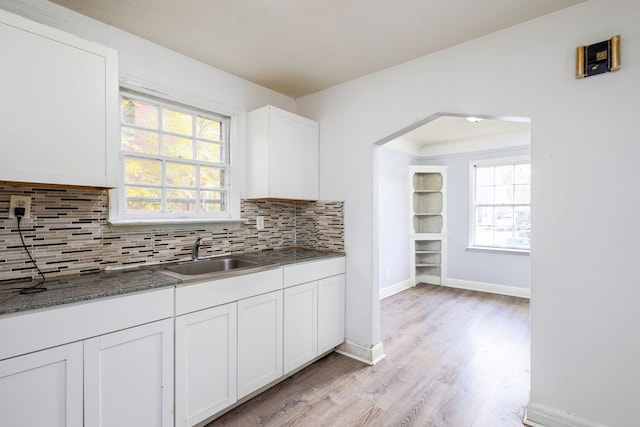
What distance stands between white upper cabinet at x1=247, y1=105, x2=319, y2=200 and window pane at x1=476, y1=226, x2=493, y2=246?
3508 mm

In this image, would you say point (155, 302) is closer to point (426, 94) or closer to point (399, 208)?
point (426, 94)

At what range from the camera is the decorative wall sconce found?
5.52 ft

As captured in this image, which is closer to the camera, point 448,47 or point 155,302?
point 155,302

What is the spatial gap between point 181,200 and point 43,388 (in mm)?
1443

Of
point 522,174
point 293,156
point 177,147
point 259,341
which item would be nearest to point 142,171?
point 177,147

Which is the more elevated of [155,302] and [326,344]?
[155,302]

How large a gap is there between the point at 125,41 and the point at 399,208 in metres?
4.15

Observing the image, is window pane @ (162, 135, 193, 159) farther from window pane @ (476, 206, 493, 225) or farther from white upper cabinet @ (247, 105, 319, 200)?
window pane @ (476, 206, 493, 225)

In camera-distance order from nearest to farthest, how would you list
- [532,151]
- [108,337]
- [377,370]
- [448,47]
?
[108,337] → [532,151] → [448,47] → [377,370]

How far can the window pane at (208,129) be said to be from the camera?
8.56ft

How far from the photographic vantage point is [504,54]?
6.80ft

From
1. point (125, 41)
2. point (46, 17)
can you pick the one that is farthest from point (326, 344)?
point (46, 17)

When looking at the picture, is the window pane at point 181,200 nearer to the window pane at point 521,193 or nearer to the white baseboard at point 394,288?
the white baseboard at point 394,288

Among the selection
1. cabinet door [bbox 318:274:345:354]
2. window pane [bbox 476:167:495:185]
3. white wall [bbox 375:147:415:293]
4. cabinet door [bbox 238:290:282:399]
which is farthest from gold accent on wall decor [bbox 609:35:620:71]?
window pane [bbox 476:167:495:185]
